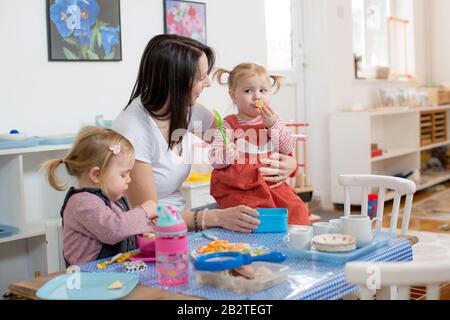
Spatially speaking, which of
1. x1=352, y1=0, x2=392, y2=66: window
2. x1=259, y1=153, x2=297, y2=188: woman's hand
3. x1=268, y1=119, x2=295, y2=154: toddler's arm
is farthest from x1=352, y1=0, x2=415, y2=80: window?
x1=259, y1=153, x2=297, y2=188: woman's hand

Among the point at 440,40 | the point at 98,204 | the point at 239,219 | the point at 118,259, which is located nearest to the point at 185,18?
the point at 239,219

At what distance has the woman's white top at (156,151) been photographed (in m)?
2.05

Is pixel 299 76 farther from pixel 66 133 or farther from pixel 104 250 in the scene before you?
pixel 104 250

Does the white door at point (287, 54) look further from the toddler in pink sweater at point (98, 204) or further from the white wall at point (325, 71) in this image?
the toddler in pink sweater at point (98, 204)

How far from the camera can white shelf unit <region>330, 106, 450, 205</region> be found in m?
5.11

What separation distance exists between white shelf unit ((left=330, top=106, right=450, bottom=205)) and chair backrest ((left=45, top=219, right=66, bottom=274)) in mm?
2817

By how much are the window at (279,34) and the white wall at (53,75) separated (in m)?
1.39

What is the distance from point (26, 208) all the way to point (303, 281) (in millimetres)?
2159

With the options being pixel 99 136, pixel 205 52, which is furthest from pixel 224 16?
pixel 99 136

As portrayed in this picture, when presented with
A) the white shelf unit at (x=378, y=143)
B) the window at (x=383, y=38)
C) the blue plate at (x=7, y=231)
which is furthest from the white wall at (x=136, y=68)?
the blue plate at (x=7, y=231)

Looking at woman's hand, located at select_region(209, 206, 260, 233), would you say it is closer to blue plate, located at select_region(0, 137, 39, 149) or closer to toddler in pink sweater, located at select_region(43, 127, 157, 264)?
toddler in pink sweater, located at select_region(43, 127, 157, 264)

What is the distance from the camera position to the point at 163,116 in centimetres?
212

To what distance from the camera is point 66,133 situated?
11.0ft

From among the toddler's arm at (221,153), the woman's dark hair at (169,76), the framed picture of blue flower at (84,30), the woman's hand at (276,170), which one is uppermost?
the framed picture of blue flower at (84,30)
